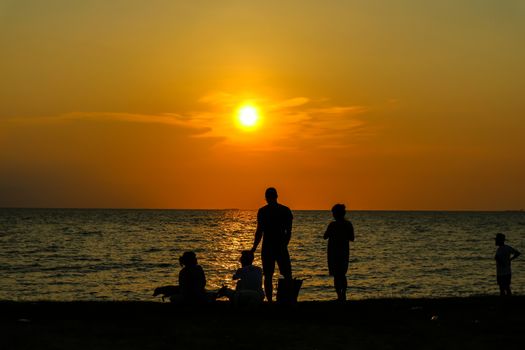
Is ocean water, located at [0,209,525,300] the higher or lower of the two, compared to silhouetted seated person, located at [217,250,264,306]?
lower

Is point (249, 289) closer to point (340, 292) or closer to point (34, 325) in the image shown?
point (340, 292)

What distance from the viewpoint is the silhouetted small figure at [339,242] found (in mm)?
15758

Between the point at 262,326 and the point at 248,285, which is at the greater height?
the point at 248,285

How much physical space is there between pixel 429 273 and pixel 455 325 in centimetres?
3434

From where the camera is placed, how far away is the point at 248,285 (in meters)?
14.8

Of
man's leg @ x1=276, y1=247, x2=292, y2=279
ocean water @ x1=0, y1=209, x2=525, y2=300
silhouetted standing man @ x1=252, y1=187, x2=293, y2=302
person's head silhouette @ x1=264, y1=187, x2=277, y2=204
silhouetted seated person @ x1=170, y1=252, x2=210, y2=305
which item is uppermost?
person's head silhouette @ x1=264, y1=187, x2=277, y2=204

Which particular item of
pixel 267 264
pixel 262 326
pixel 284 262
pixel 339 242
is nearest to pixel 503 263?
pixel 339 242

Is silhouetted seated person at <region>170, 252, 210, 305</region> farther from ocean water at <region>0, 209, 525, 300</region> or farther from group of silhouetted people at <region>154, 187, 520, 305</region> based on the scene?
ocean water at <region>0, 209, 525, 300</region>

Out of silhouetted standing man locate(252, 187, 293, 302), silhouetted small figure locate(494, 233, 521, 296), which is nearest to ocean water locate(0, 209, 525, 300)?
silhouetted small figure locate(494, 233, 521, 296)

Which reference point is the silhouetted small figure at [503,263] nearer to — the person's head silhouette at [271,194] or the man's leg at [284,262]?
the man's leg at [284,262]

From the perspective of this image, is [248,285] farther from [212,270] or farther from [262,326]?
[212,270]

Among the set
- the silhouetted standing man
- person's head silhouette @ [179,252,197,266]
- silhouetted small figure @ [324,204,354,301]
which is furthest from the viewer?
silhouetted small figure @ [324,204,354,301]

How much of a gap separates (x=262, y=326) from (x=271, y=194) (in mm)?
3476

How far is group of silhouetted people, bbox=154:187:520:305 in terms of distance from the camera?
14.7 m
